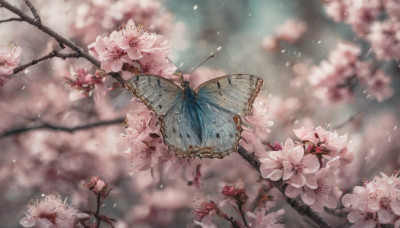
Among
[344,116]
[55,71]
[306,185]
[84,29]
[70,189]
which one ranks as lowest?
[306,185]

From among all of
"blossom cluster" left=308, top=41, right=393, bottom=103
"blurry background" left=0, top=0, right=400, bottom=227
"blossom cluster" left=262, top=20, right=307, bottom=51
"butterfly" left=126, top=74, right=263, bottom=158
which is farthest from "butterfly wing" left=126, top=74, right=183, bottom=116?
"blossom cluster" left=308, top=41, right=393, bottom=103

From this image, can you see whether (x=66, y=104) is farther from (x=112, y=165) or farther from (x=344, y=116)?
(x=344, y=116)

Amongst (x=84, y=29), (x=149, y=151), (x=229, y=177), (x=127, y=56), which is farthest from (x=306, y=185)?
(x=84, y=29)

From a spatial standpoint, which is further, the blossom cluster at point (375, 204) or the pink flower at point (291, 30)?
the pink flower at point (291, 30)

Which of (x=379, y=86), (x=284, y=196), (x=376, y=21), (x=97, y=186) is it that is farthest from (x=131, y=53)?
(x=376, y=21)

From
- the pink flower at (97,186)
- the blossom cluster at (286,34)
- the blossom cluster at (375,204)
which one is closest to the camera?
the blossom cluster at (375,204)

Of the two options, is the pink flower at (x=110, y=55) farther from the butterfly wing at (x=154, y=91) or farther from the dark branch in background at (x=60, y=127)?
the dark branch in background at (x=60, y=127)

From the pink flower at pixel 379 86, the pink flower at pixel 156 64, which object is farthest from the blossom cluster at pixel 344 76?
the pink flower at pixel 156 64
